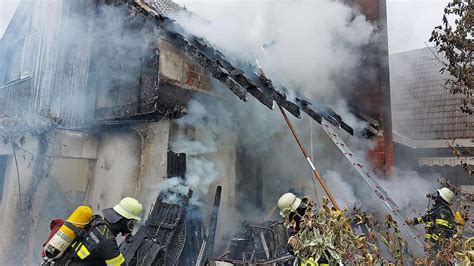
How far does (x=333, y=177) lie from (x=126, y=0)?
565 cm

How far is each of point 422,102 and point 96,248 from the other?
43.6 feet

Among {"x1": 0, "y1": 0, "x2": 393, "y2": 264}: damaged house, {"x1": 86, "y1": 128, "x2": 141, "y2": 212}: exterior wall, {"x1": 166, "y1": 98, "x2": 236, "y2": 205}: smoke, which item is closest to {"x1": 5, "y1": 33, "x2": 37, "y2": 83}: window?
{"x1": 0, "y1": 0, "x2": 393, "y2": 264}: damaged house

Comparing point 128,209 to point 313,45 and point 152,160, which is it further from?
point 313,45

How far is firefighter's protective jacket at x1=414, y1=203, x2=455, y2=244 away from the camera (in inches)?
215

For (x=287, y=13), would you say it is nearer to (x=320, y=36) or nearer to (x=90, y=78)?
(x=320, y=36)

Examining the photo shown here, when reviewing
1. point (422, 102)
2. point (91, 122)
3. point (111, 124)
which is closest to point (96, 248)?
point (111, 124)

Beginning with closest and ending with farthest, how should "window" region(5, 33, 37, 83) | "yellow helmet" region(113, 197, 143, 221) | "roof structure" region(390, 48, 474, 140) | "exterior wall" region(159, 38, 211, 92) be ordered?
"yellow helmet" region(113, 197, 143, 221)
"exterior wall" region(159, 38, 211, 92)
"window" region(5, 33, 37, 83)
"roof structure" region(390, 48, 474, 140)

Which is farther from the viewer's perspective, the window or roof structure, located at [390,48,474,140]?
roof structure, located at [390,48,474,140]

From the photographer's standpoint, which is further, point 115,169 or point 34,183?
point 34,183

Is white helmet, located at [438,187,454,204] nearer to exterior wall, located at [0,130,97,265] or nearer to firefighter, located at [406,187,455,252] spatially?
firefighter, located at [406,187,455,252]

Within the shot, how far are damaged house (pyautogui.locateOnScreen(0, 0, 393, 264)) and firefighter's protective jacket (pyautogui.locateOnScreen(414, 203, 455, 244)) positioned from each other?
6.81 ft

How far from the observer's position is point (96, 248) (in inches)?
132

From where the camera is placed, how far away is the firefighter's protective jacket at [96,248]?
→ 3348 mm

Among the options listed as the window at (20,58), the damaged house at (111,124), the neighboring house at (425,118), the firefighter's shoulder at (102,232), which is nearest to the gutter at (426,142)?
the neighboring house at (425,118)
